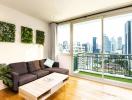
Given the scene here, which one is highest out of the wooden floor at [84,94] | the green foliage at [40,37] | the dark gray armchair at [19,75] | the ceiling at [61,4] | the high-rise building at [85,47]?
the ceiling at [61,4]

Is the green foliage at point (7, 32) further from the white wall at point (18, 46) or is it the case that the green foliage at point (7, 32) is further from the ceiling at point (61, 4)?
the ceiling at point (61, 4)

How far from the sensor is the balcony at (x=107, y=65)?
3893 millimetres

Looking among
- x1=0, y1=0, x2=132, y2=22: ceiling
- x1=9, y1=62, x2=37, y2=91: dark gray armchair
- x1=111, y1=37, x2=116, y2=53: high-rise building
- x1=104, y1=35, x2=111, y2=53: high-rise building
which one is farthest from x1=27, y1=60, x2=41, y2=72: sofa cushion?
x1=111, y1=37, x2=116, y2=53: high-rise building

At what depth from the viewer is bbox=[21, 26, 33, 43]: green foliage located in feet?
11.5

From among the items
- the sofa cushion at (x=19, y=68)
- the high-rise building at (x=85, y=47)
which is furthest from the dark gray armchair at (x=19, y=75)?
the high-rise building at (x=85, y=47)

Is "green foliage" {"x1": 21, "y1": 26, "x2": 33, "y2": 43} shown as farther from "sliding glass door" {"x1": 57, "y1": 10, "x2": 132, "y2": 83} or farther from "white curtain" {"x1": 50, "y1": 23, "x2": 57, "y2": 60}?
"sliding glass door" {"x1": 57, "y1": 10, "x2": 132, "y2": 83}

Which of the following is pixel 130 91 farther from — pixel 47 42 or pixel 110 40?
pixel 47 42

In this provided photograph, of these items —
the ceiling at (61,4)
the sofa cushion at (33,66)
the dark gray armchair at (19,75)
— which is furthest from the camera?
the sofa cushion at (33,66)

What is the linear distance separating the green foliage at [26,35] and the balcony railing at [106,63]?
2297 mm

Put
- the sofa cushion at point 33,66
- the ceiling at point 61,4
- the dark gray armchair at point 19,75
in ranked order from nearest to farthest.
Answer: the dark gray armchair at point 19,75
the ceiling at point 61,4
the sofa cushion at point 33,66

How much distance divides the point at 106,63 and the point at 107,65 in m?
0.13

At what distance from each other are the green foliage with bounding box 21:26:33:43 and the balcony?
2.30m

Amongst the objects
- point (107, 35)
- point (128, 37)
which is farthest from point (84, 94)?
point (128, 37)

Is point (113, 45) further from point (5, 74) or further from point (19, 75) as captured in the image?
point (5, 74)
